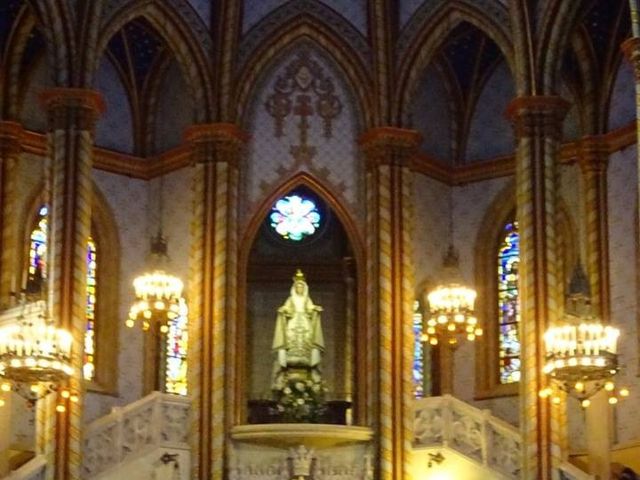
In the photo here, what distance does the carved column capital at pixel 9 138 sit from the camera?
3728 cm

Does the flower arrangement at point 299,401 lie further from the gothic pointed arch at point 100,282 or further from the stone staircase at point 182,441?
the gothic pointed arch at point 100,282

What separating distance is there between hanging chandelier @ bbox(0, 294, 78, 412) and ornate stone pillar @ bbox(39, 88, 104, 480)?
32.6 inches

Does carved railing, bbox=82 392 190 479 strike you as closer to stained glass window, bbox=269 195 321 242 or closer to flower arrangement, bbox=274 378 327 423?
flower arrangement, bbox=274 378 327 423

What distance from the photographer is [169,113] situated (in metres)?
39.9

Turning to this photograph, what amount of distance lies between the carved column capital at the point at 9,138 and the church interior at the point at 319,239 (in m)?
0.04

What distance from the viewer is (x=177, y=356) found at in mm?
39062

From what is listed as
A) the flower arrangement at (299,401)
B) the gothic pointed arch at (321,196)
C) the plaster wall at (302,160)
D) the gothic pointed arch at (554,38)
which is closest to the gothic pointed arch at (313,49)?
the plaster wall at (302,160)

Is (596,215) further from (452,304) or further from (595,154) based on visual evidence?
(452,304)

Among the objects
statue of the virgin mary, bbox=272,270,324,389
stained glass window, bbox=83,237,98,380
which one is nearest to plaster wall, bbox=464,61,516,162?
statue of the virgin mary, bbox=272,270,324,389

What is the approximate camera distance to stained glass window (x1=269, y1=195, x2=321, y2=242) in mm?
41219

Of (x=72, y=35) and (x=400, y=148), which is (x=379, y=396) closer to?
(x=400, y=148)

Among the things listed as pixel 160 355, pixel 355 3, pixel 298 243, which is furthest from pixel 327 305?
pixel 355 3

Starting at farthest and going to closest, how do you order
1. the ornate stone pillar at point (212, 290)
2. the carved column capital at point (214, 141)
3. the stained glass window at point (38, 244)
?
1. the stained glass window at point (38, 244)
2. the carved column capital at point (214, 141)
3. the ornate stone pillar at point (212, 290)

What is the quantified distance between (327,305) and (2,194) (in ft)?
27.7
